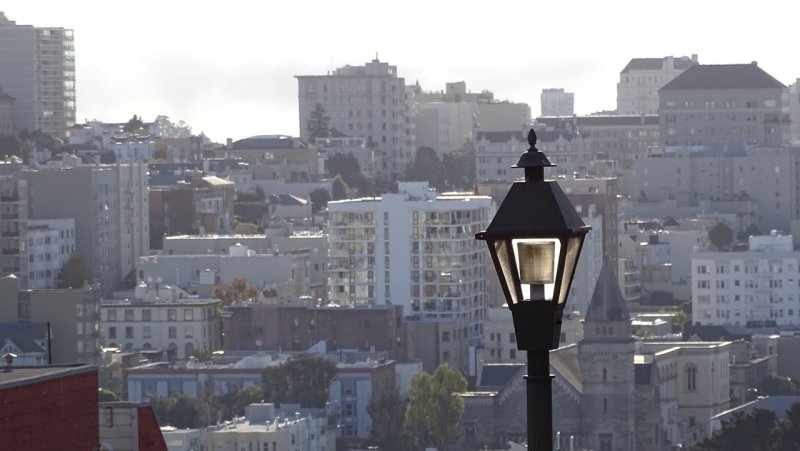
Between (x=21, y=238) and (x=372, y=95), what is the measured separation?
75168 millimetres

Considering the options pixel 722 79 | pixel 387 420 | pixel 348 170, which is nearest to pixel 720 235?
pixel 348 170

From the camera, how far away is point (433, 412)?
292 ft

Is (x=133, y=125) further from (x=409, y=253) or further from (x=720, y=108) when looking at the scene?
(x=409, y=253)

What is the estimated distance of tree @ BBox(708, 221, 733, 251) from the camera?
140 metres

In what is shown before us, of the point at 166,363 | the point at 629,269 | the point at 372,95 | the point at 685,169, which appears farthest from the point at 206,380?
the point at 372,95

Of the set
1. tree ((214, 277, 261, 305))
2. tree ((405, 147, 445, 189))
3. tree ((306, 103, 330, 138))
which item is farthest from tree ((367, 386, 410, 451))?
tree ((306, 103, 330, 138))

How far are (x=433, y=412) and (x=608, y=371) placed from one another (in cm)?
665

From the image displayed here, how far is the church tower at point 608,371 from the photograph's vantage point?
301ft

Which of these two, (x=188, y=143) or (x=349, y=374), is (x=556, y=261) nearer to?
(x=349, y=374)

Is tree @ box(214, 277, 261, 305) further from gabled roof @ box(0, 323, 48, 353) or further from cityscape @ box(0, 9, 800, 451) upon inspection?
gabled roof @ box(0, 323, 48, 353)

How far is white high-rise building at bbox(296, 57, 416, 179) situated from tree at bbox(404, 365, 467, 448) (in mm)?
87835

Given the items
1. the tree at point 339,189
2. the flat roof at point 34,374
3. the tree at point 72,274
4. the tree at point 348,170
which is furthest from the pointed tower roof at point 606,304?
the flat roof at point 34,374

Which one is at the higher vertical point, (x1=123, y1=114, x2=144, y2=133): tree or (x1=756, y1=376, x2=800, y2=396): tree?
(x1=123, y1=114, x2=144, y2=133): tree

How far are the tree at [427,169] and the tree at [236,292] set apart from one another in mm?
57060
